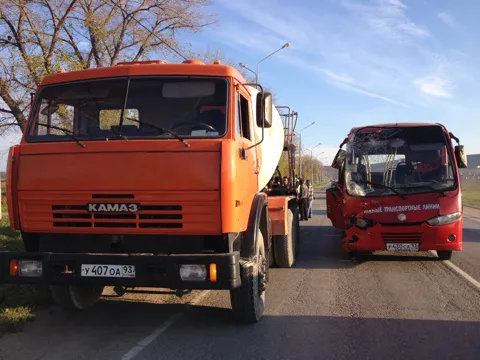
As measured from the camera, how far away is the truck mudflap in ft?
14.0

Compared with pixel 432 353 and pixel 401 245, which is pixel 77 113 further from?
pixel 401 245

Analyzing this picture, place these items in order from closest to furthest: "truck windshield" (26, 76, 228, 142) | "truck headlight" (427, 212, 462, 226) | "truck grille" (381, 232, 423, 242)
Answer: "truck windshield" (26, 76, 228, 142) < "truck headlight" (427, 212, 462, 226) < "truck grille" (381, 232, 423, 242)

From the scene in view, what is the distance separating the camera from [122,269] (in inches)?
173

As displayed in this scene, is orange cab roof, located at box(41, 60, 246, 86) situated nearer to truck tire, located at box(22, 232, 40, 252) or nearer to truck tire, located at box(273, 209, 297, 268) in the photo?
truck tire, located at box(22, 232, 40, 252)

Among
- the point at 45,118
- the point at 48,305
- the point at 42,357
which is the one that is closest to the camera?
the point at 42,357

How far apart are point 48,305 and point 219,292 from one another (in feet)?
7.47

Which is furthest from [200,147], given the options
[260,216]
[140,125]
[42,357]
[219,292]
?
[219,292]

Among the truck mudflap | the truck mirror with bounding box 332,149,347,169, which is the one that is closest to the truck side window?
the truck mudflap

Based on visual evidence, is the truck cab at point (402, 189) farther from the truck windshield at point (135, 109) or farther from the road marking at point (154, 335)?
the truck windshield at point (135, 109)

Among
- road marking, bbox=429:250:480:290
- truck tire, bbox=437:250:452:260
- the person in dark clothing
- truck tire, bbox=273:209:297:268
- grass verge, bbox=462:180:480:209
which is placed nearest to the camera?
road marking, bbox=429:250:480:290

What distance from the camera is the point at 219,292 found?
6.52 meters

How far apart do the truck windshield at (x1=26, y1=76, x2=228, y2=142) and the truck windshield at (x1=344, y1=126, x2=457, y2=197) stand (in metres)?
4.63

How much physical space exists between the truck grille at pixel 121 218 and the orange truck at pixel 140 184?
0.4 inches

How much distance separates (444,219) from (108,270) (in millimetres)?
5943
